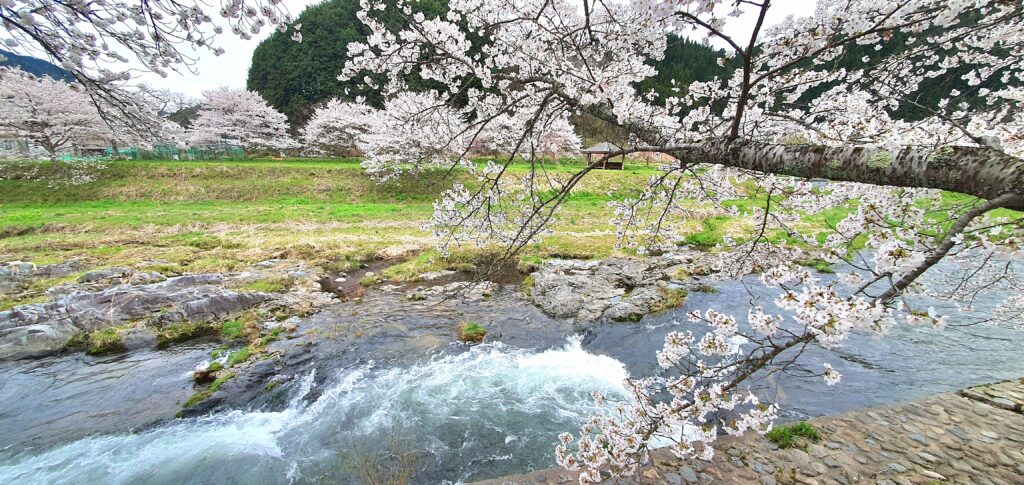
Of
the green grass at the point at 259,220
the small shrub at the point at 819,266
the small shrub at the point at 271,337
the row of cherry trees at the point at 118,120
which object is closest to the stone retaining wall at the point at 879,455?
the green grass at the point at 259,220

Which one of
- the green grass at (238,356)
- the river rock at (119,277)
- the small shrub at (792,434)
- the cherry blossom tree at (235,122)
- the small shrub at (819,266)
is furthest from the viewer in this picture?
the cherry blossom tree at (235,122)

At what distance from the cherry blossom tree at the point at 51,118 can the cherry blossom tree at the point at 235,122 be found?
32.4 ft

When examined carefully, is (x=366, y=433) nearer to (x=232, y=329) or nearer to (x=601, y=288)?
(x=232, y=329)

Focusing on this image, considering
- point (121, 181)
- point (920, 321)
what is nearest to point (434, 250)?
point (920, 321)

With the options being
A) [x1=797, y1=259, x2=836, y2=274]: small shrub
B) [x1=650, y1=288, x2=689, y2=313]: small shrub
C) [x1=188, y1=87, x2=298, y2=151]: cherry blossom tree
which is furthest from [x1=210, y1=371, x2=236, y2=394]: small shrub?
[x1=188, y1=87, x2=298, y2=151]: cherry blossom tree

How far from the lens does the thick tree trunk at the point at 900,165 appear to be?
1.78 m

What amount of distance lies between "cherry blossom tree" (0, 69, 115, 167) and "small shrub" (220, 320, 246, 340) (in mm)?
26082

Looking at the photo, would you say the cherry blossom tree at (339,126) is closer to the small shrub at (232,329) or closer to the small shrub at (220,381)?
the small shrub at (232,329)

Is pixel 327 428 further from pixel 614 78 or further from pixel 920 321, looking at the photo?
pixel 920 321

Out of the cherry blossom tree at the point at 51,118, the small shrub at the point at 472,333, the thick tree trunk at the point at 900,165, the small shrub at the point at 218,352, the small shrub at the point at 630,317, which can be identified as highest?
the cherry blossom tree at the point at 51,118

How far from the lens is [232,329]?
9484 mm

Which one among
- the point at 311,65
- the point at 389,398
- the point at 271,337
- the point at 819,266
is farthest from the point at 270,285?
the point at 311,65

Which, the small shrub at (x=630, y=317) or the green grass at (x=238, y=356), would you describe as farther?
the small shrub at (x=630, y=317)

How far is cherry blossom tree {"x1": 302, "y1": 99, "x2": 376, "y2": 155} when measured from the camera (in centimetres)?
3591
